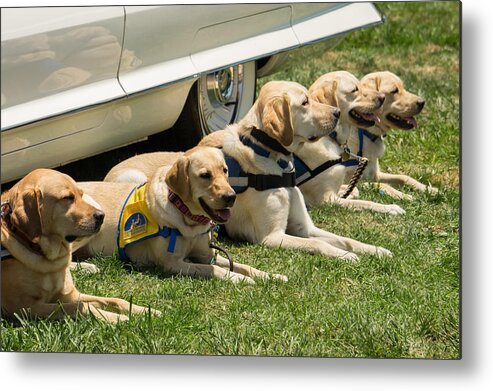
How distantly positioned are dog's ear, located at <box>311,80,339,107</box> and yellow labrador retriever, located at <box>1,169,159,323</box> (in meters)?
1.65

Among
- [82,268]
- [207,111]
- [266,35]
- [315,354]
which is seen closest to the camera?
[315,354]

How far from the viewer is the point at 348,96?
661 cm

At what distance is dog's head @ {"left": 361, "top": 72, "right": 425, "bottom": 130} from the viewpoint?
641cm

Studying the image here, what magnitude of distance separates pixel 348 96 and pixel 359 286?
1298 millimetres

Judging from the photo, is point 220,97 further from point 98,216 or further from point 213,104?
point 98,216

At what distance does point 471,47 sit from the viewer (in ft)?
17.9

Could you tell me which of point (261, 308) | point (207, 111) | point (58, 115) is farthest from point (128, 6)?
point (261, 308)

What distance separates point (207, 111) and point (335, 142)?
2.32 feet

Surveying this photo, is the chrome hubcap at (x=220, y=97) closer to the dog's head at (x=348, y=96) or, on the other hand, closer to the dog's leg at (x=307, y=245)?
the dog's head at (x=348, y=96)

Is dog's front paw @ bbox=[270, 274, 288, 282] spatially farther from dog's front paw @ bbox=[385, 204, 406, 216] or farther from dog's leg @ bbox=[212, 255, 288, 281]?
dog's front paw @ bbox=[385, 204, 406, 216]

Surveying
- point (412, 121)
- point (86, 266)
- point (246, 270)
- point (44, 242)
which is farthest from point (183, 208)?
point (412, 121)

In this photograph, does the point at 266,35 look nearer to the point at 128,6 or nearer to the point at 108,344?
the point at 128,6

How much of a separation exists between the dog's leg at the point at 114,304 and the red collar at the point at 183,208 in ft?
1.82

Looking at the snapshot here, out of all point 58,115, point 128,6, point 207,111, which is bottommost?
point 207,111
